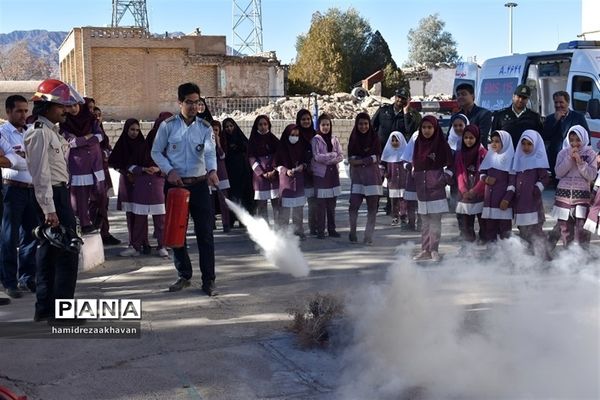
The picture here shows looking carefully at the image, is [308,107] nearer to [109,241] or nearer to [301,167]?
[301,167]

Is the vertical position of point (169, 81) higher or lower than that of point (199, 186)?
higher

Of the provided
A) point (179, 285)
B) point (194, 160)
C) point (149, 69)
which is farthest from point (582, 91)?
point (149, 69)

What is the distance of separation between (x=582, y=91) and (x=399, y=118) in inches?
168

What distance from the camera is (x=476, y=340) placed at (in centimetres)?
487

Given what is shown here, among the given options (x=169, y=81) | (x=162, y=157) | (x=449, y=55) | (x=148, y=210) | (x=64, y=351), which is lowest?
(x=64, y=351)

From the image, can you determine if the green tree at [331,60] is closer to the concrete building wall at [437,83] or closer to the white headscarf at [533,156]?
the concrete building wall at [437,83]

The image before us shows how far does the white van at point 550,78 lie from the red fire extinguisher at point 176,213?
327 inches

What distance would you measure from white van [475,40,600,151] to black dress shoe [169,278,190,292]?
8.15 m

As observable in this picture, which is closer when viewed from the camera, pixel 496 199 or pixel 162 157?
pixel 162 157

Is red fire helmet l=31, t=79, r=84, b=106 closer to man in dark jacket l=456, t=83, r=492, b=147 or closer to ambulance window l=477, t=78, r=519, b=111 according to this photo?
man in dark jacket l=456, t=83, r=492, b=147

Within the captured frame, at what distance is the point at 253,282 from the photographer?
298 inches

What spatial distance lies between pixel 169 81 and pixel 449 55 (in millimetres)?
35284

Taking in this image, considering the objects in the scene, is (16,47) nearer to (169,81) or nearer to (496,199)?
(169,81)

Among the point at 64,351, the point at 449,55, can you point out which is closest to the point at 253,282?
the point at 64,351
